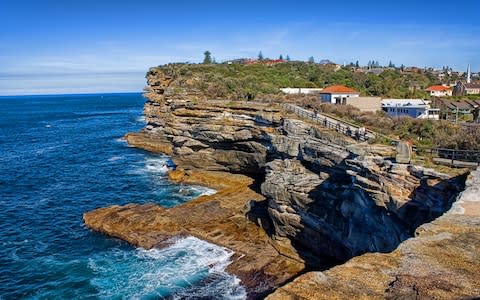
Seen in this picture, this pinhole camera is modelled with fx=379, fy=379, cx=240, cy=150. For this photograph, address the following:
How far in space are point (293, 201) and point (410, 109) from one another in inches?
1005

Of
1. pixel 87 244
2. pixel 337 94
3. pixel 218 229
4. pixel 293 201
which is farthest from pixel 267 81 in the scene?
pixel 87 244

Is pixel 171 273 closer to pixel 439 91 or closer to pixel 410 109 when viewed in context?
pixel 410 109

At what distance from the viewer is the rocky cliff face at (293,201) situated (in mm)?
16766

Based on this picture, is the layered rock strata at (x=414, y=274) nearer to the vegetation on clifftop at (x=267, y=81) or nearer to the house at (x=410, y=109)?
the house at (x=410, y=109)

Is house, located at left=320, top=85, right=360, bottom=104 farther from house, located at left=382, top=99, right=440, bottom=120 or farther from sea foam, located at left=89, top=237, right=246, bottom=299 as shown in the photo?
sea foam, located at left=89, top=237, right=246, bottom=299

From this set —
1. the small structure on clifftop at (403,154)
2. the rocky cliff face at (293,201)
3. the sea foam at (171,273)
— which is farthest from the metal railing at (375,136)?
the sea foam at (171,273)

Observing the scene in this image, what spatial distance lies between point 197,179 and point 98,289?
62.6 feet

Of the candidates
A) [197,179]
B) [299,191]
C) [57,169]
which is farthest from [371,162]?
[57,169]

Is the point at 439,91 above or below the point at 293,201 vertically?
above

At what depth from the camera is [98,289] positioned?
20312 millimetres

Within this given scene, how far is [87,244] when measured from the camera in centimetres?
2558

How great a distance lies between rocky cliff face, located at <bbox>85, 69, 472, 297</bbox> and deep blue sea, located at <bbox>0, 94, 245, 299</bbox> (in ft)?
4.91

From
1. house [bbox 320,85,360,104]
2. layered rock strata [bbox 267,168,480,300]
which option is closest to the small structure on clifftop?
layered rock strata [bbox 267,168,480,300]

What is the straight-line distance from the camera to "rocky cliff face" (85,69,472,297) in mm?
16766
